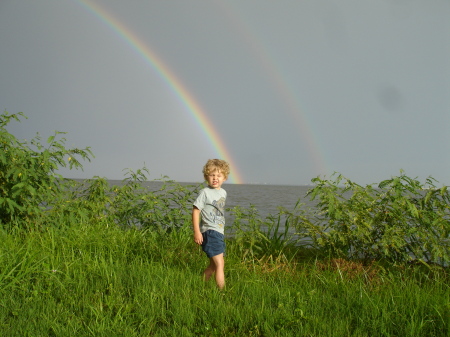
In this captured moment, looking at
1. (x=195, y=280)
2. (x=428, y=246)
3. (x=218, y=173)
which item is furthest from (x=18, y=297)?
(x=428, y=246)

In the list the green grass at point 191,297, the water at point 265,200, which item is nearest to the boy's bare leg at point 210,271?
the green grass at point 191,297

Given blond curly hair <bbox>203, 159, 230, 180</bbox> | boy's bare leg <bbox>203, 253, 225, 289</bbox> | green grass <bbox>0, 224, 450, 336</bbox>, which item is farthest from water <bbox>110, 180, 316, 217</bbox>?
boy's bare leg <bbox>203, 253, 225, 289</bbox>

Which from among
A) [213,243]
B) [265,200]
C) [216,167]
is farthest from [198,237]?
[265,200]

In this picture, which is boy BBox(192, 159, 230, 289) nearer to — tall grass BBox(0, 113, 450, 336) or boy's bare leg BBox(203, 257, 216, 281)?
boy's bare leg BBox(203, 257, 216, 281)

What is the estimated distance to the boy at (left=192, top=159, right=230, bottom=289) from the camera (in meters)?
4.21

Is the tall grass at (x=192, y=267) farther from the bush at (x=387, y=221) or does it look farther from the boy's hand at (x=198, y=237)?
the boy's hand at (x=198, y=237)

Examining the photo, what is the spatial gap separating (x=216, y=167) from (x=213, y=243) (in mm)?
854

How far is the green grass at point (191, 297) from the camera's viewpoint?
3.17 meters

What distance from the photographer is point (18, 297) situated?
3.76 metres

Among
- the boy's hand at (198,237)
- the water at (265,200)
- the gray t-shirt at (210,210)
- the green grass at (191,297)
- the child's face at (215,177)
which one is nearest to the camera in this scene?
the green grass at (191,297)

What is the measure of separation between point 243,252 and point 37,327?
124 inches

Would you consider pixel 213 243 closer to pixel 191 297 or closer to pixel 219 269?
pixel 219 269

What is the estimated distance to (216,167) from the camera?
175 inches

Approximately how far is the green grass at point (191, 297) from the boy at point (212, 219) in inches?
8.6
